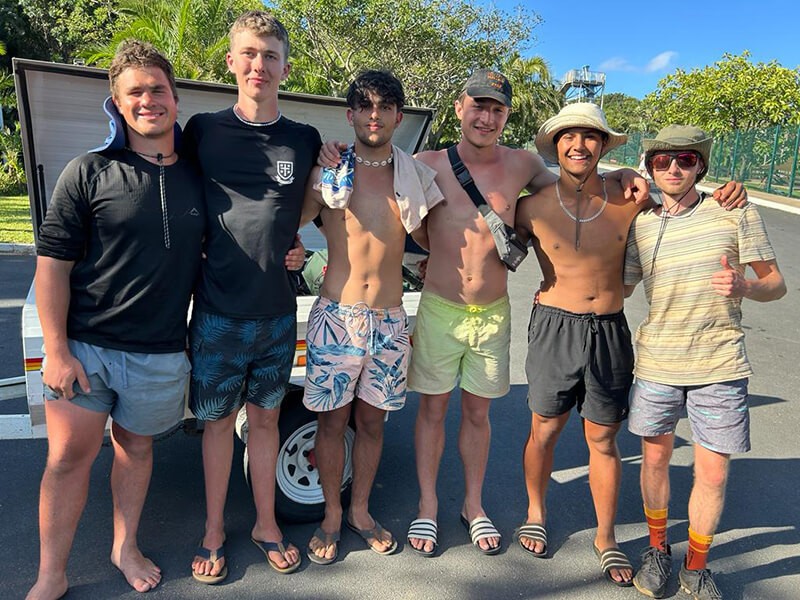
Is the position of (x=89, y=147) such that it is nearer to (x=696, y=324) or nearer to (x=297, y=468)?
(x=297, y=468)

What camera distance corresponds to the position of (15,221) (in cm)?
1231

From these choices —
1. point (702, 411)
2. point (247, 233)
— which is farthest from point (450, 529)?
point (247, 233)

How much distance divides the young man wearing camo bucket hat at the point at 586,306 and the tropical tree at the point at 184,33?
11.1m

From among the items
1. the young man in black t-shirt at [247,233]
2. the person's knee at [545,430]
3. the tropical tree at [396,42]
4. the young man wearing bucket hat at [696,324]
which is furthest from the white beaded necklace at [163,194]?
the tropical tree at [396,42]

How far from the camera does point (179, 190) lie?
2.51 metres

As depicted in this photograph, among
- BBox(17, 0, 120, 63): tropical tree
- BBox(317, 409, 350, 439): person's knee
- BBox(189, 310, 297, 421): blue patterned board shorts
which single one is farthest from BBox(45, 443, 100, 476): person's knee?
BBox(17, 0, 120, 63): tropical tree

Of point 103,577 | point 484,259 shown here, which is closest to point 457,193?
point 484,259

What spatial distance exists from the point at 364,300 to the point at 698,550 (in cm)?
186

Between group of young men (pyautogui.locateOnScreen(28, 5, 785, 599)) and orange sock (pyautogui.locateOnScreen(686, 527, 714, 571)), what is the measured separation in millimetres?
12

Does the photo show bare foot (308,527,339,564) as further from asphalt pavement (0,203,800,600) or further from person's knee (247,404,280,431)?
person's knee (247,404,280,431)

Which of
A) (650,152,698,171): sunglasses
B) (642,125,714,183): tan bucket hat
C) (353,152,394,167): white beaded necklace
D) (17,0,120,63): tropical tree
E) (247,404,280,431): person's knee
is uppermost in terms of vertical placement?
(17,0,120,63): tropical tree

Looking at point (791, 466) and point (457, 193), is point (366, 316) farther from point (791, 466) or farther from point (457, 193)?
point (791, 466)

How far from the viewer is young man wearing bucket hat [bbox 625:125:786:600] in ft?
8.66

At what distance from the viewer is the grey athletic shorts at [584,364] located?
9.55ft
